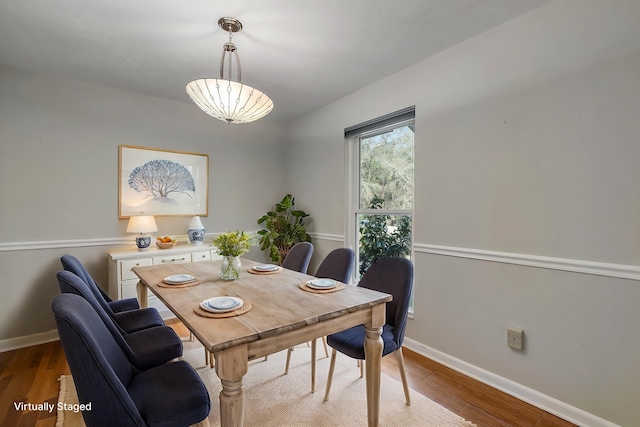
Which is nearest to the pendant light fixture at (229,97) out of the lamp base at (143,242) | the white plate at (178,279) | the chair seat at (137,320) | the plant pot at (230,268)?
the plant pot at (230,268)

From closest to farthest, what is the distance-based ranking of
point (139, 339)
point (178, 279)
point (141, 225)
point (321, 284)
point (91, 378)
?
point (91, 378)
point (139, 339)
point (321, 284)
point (178, 279)
point (141, 225)

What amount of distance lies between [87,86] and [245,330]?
3.21 m

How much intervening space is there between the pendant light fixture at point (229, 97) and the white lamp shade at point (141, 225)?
172 centimetres

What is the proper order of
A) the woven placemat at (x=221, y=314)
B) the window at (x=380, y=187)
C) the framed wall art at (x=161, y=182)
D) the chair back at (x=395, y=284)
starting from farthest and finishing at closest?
the framed wall art at (x=161, y=182) < the window at (x=380, y=187) < the chair back at (x=395, y=284) < the woven placemat at (x=221, y=314)

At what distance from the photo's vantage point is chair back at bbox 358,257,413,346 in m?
1.76

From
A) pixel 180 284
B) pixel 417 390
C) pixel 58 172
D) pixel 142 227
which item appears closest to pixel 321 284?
pixel 180 284

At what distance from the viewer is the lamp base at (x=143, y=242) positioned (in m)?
2.92

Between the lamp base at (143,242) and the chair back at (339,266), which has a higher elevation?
the lamp base at (143,242)

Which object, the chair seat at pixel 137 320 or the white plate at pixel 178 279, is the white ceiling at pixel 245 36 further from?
the chair seat at pixel 137 320

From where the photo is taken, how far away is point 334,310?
1.38 metres

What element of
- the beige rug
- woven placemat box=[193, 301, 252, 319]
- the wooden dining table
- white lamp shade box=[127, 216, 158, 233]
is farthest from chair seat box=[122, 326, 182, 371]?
white lamp shade box=[127, 216, 158, 233]

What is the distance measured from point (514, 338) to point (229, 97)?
2.41m

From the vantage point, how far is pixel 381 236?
119 inches

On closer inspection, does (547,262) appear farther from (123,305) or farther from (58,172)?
(58,172)
